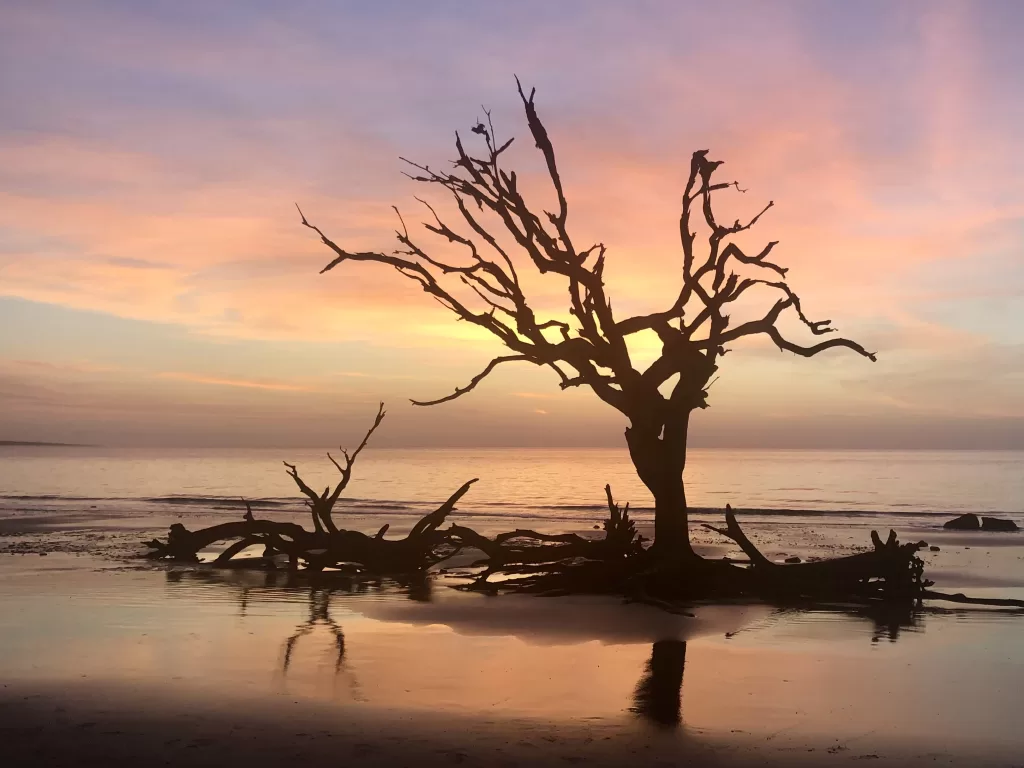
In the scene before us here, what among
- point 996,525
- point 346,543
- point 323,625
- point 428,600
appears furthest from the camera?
point 996,525

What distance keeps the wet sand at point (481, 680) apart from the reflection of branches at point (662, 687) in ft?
0.11

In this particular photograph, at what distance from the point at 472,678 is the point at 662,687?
5.86 ft

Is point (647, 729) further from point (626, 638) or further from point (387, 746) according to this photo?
point (626, 638)

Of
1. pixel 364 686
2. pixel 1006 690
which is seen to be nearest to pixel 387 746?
pixel 364 686

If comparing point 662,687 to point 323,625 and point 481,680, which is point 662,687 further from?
point 323,625

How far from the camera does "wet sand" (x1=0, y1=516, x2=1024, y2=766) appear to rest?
681 centimetres

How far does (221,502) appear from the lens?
44.5m

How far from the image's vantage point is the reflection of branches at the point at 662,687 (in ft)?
25.1

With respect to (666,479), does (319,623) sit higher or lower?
lower

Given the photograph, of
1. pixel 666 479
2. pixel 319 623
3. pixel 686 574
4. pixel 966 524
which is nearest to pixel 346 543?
pixel 319 623

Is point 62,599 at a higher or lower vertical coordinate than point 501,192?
lower

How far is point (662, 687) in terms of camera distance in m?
8.62

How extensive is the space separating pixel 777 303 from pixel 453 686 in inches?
330

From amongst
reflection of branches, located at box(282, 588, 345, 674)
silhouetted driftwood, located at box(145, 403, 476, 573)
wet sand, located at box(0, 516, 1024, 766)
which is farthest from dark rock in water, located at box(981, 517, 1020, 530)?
reflection of branches, located at box(282, 588, 345, 674)
